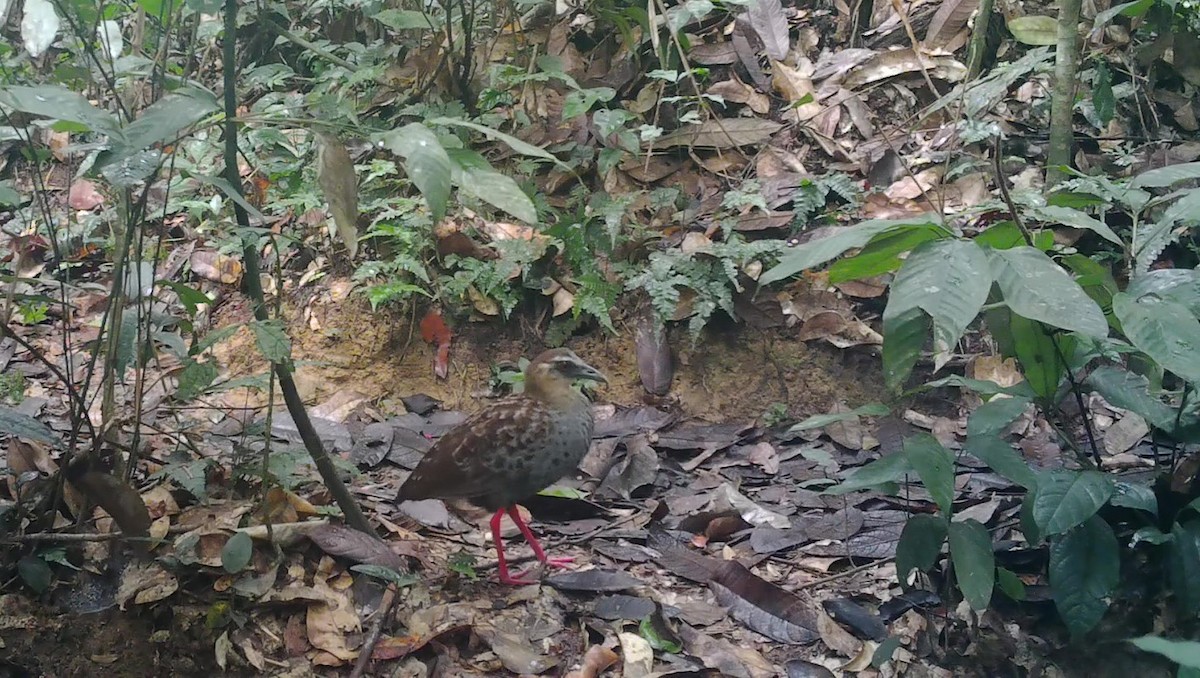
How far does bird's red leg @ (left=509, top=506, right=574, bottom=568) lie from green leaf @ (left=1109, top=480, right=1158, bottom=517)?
2.02m

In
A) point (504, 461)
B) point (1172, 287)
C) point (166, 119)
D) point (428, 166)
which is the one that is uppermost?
point (166, 119)

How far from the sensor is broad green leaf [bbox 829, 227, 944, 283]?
2.78m

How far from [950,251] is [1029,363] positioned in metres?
0.87

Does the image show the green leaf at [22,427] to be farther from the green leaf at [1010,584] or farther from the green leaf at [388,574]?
the green leaf at [1010,584]

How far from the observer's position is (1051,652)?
3.33m

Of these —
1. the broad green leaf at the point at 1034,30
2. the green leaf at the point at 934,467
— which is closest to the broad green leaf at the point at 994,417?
the green leaf at the point at 934,467

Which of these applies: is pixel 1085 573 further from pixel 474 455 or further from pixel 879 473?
pixel 474 455

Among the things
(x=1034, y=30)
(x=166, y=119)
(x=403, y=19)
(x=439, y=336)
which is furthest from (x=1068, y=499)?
(x=403, y=19)

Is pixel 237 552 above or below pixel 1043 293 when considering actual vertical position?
below

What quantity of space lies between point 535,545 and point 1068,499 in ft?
6.58

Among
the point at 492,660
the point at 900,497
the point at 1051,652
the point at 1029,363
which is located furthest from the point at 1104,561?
the point at 492,660

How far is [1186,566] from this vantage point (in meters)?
3.00

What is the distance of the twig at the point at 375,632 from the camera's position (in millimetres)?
3248

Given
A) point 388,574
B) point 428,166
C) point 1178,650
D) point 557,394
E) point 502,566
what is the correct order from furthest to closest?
point 557,394 < point 502,566 < point 388,574 < point 428,166 < point 1178,650
